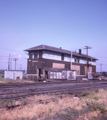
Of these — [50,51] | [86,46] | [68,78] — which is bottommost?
[68,78]

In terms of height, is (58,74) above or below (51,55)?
below

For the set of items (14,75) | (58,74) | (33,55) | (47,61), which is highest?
(33,55)

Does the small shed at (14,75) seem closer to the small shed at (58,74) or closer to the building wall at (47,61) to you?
the building wall at (47,61)

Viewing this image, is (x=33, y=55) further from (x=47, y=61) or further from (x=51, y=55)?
(x=51, y=55)

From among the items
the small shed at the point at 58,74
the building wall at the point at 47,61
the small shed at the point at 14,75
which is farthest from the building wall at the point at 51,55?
the small shed at the point at 14,75

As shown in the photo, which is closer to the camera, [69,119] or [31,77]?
[69,119]

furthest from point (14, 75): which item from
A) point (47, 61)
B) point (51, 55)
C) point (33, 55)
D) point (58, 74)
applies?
point (51, 55)

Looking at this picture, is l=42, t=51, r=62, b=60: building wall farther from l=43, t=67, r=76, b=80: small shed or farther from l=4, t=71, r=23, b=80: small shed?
l=4, t=71, r=23, b=80: small shed

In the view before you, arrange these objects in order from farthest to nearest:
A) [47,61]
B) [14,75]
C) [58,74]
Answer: [47,61] → [14,75] → [58,74]

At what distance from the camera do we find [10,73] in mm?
32438

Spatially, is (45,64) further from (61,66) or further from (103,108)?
(103,108)

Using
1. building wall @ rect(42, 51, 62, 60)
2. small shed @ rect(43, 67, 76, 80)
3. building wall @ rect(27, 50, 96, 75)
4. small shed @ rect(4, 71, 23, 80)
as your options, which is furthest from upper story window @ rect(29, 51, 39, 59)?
small shed @ rect(4, 71, 23, 80)

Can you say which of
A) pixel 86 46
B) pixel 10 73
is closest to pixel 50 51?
pixel 10 73

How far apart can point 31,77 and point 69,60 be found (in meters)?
14.5
